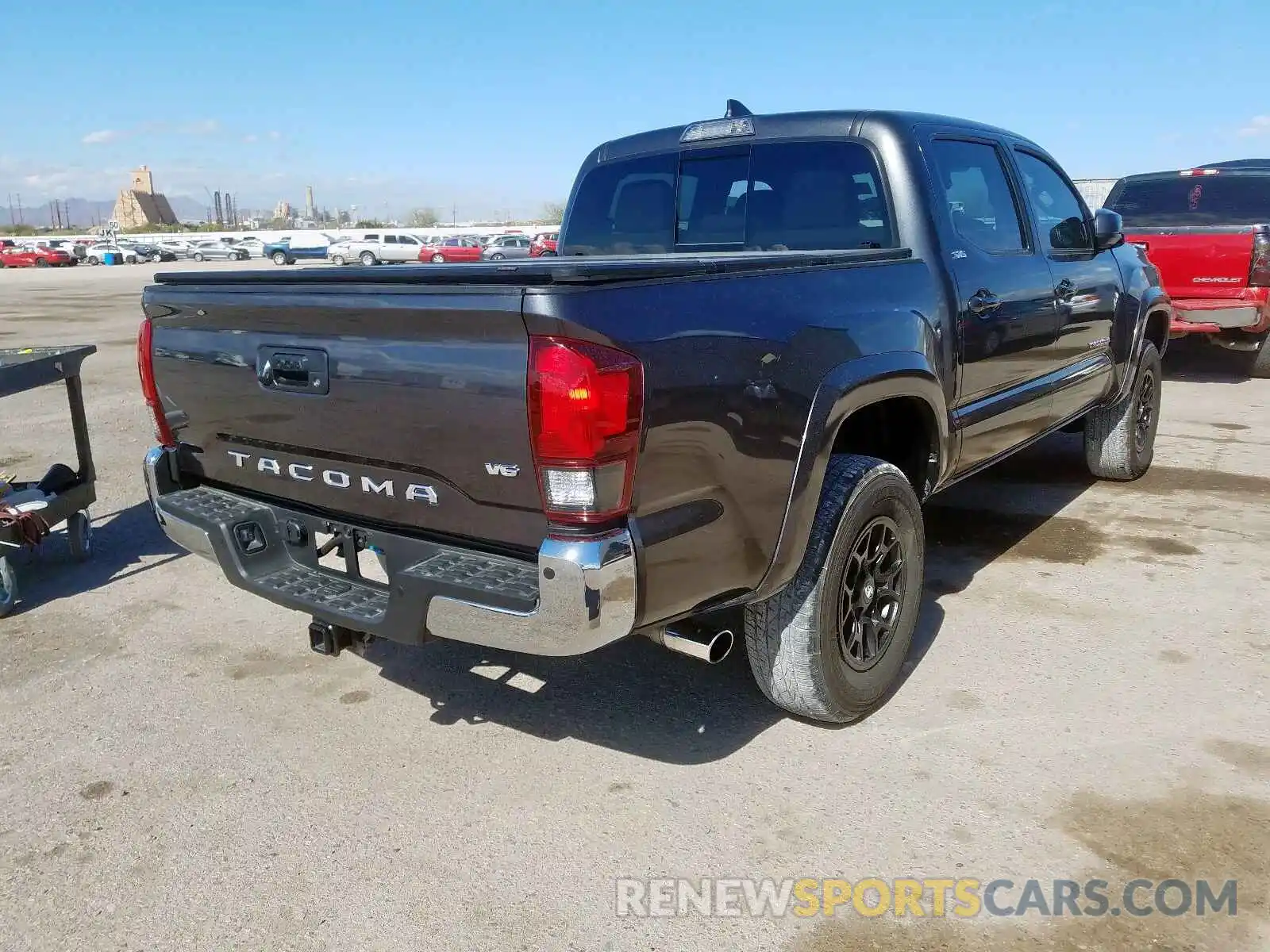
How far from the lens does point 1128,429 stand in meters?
6.14

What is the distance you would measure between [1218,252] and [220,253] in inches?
2344

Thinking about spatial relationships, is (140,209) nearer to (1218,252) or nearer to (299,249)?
(299,249)

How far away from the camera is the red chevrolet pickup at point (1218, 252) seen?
9.30 metres

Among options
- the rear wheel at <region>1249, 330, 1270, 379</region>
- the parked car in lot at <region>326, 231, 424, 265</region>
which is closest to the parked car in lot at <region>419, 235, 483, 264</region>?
the parked car in lot at <region>326, 231, 424, 265</region>

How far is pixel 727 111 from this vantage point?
456 centimetres

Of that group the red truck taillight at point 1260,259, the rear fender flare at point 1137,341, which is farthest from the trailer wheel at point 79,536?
the red truck taillight at point 1260,259

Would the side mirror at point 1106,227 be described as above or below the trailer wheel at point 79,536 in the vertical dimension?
above

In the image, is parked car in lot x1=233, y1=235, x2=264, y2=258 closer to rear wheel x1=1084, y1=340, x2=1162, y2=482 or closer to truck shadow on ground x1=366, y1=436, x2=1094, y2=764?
rear wheel x1=1084, y1=340, x2=1162, y2=482

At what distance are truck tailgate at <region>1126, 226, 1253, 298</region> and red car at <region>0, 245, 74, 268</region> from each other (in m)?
61.6

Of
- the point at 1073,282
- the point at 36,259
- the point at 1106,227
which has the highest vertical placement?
the point at 1106,227

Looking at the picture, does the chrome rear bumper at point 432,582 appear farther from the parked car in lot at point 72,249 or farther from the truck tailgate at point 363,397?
the parked car in lot at point 72,249

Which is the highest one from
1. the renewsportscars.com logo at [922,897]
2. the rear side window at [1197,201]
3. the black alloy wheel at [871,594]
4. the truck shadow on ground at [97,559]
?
the rear side window at [1197,201]

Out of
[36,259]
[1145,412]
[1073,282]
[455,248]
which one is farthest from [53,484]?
[36,259]

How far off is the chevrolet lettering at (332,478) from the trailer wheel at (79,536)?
239 centimetres
